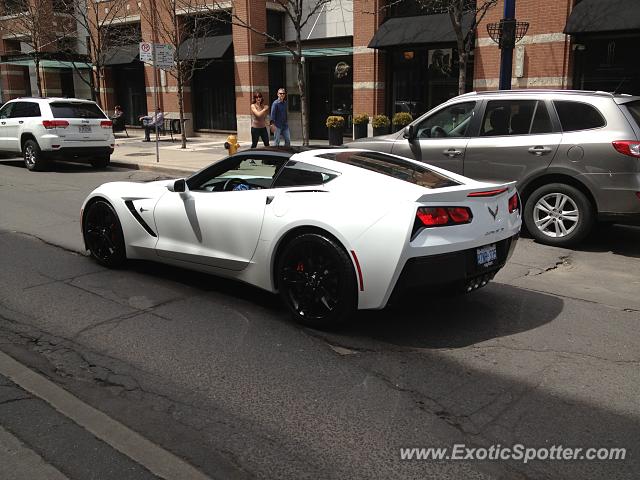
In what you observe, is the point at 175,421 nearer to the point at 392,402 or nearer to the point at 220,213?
the point at 392,402

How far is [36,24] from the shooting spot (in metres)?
27.4

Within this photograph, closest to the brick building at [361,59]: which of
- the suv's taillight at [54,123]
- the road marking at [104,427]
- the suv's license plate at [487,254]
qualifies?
the suv's taillight at [54,123]

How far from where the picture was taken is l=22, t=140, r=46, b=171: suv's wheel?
15266 millimetres

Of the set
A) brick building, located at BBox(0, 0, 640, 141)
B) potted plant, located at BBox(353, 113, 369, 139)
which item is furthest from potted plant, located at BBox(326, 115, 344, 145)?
brick building, located at BBox(0, 0, 640, 141)

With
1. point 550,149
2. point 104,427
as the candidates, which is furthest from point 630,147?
point 104,427

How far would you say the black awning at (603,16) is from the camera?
1434cm

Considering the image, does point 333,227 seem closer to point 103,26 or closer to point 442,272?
point 442,272

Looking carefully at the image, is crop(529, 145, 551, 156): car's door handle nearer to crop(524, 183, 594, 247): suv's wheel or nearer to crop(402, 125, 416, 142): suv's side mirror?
crop(524, 183, 594, 247): suv's wheel

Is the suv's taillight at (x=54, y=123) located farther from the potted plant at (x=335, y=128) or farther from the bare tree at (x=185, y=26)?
the potted plant at (x=335, y=128)

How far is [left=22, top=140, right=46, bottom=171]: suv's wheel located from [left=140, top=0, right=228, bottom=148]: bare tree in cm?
741

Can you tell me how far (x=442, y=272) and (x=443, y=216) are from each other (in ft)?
1.31

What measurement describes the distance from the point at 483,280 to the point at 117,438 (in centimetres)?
294

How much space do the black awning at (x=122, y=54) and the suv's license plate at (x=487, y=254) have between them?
26.3 m

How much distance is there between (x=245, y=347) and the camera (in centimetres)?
440
